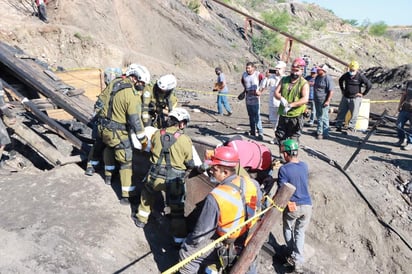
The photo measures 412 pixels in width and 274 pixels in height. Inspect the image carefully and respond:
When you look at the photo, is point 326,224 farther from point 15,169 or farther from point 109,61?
point 109,61

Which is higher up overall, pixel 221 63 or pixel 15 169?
pixel 221 63

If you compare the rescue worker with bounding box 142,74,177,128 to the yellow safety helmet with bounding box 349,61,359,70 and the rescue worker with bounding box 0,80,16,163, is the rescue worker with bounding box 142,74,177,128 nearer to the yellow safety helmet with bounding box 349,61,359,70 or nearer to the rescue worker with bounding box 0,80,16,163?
the rescue worker with bounding box 0,80,16,163

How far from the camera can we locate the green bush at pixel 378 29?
48688 mm

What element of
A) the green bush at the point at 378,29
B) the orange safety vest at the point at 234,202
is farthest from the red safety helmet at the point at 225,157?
the green bush at the point at 378,29

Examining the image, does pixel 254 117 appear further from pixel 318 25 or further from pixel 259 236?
pixel 318 25

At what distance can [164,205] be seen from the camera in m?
5.63

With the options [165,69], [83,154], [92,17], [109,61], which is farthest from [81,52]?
[83,154]

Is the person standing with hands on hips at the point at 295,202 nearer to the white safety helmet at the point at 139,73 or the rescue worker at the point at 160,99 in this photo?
the white safety helmet at the point at 139,73

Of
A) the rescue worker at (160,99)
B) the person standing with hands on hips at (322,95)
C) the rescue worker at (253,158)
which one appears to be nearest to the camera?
the rescue worker at (253,158)

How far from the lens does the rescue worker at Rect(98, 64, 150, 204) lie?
4914 mm

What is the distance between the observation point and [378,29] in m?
48.9

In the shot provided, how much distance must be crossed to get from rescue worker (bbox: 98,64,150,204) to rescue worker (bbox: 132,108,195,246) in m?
0.61

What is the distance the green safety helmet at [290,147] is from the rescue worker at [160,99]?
234cm

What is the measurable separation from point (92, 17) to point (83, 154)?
→ 13.6 m
